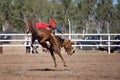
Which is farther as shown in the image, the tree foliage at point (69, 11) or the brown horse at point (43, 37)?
the tree foliage at point (69, 11)

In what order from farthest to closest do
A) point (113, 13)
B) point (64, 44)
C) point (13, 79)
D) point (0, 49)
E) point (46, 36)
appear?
point (113, 13) → point (0, 49) → point (64, 44) → point (46, 36) → point (13, 79)

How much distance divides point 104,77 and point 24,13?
47.4 m

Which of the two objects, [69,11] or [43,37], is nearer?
[43,37]

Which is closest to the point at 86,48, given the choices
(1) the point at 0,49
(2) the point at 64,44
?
(1) the point at 0,49

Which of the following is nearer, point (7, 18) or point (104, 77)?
point (104, 77)

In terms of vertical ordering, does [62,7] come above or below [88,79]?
above

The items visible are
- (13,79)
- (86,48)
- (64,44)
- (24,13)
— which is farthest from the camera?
(24,13)

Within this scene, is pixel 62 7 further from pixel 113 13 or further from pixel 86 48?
pixel 86 48

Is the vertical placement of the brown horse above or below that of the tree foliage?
below

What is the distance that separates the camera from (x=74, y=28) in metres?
60.3

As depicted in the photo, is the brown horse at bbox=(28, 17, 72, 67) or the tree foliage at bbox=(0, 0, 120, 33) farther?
the tree foliage at bbox=(0, 0, 120, 33)

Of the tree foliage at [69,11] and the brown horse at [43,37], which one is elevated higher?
the tree foliage at [69,11]

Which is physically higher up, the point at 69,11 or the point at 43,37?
the point at 69,11

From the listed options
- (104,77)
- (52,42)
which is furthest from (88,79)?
(52,42)
